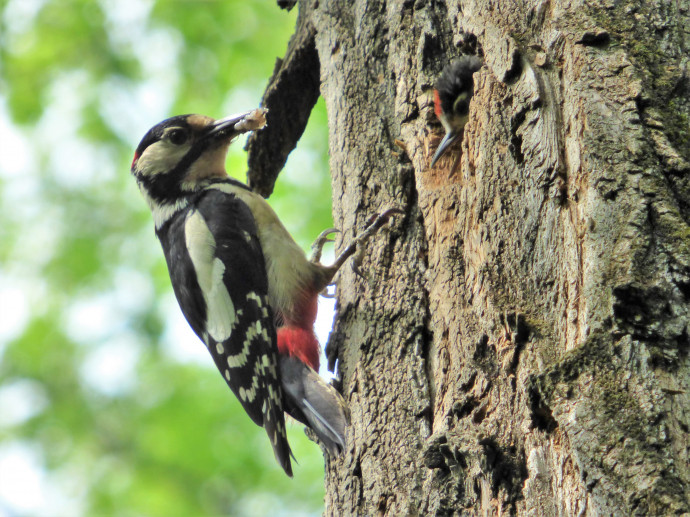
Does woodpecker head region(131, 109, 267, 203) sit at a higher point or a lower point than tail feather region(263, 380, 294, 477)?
higher

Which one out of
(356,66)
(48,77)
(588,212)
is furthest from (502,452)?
(48,77)

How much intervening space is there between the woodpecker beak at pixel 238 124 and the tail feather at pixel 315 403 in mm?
1115

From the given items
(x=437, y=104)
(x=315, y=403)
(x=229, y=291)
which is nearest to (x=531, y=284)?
(x=437, y=104)

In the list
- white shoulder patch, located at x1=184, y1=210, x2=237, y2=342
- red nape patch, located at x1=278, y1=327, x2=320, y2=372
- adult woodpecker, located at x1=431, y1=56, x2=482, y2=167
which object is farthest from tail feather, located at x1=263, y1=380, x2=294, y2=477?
adult woodpecker, located at x1=431, y1=56, x2=482, y2=167

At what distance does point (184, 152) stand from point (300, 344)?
1.24m

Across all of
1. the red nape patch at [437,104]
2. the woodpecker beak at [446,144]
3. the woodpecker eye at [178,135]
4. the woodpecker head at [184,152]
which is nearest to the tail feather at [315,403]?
the woodpecker beak at [446,144]

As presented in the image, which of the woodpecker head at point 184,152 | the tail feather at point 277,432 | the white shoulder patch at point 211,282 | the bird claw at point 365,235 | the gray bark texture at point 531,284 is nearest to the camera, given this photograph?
the gray bark texture at point 531,284

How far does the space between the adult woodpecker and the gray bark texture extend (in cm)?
4

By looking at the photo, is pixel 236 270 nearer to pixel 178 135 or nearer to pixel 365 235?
pixel 178 135

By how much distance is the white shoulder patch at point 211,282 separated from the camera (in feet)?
10.9

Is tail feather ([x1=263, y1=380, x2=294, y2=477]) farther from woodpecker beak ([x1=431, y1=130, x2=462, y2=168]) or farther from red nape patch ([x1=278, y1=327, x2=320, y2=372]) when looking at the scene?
woodpecker beak ([x1=431, y1=130, x2=462, y2=168])

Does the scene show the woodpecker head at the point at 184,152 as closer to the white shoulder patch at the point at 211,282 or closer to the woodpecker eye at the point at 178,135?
the woodpecker eye at the point at 178,135

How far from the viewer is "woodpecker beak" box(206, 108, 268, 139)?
341 cm

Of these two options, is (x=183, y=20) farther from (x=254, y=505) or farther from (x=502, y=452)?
(x=502, y=452)
